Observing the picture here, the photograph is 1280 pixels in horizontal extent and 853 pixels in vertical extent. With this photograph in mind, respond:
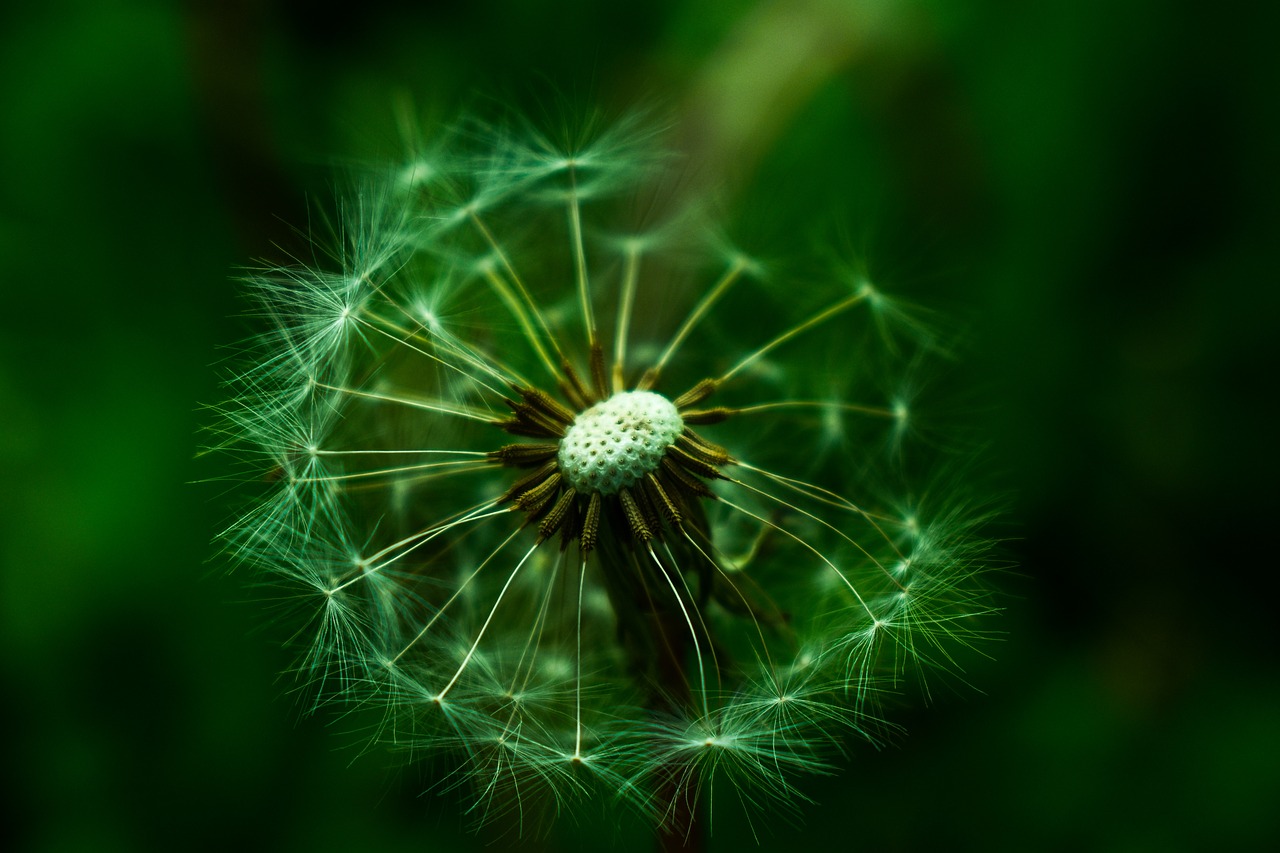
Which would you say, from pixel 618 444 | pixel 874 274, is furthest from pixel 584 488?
pixel 874 274

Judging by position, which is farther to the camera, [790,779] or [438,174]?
[790,779]

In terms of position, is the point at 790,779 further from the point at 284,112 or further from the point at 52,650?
the point at 284,112

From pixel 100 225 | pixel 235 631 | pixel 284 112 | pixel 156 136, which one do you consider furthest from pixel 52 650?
pixel 284 112

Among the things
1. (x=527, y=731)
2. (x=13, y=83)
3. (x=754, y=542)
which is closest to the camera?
(x=527, y=731)

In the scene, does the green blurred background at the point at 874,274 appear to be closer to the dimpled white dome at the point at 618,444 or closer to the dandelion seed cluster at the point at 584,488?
the dandelion seed cluster at the point at 584,488

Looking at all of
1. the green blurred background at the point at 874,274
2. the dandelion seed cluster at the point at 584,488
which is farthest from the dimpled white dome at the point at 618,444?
the green blurred background at the point at 874,274

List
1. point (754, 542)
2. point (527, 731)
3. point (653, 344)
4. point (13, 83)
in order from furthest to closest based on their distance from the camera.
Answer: point (13, 83), point (653, 344), point (754, 542), point (527, 731)
